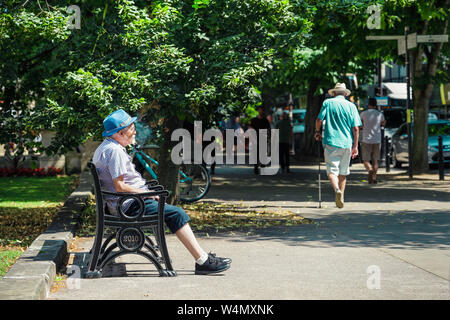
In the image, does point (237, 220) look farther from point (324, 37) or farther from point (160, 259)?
point (324, 37)

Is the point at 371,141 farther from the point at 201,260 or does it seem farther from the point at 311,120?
the point at 311,120

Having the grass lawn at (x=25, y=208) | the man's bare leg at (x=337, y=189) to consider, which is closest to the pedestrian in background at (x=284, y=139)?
the grass lawn at (x=25, y=208)

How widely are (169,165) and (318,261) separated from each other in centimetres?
518

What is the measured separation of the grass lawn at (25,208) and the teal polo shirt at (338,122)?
459 centimetres

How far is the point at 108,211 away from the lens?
7.27 metres

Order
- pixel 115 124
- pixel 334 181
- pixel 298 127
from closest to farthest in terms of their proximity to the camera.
Result: pixel 115 124, pixel 334 181, pixel 298 127

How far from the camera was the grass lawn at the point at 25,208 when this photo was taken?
358 inches

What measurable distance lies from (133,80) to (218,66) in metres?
1.19

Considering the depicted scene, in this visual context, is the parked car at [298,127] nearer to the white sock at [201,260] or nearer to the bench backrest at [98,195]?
the white sock at [201,260]

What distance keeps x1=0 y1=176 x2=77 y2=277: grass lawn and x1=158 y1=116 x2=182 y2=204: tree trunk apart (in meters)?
1.83

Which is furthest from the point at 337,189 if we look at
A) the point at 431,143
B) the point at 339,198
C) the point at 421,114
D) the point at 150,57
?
the point at 431,143

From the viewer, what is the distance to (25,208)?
1298cm

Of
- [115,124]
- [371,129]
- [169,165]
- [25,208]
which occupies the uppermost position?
[115,124]
